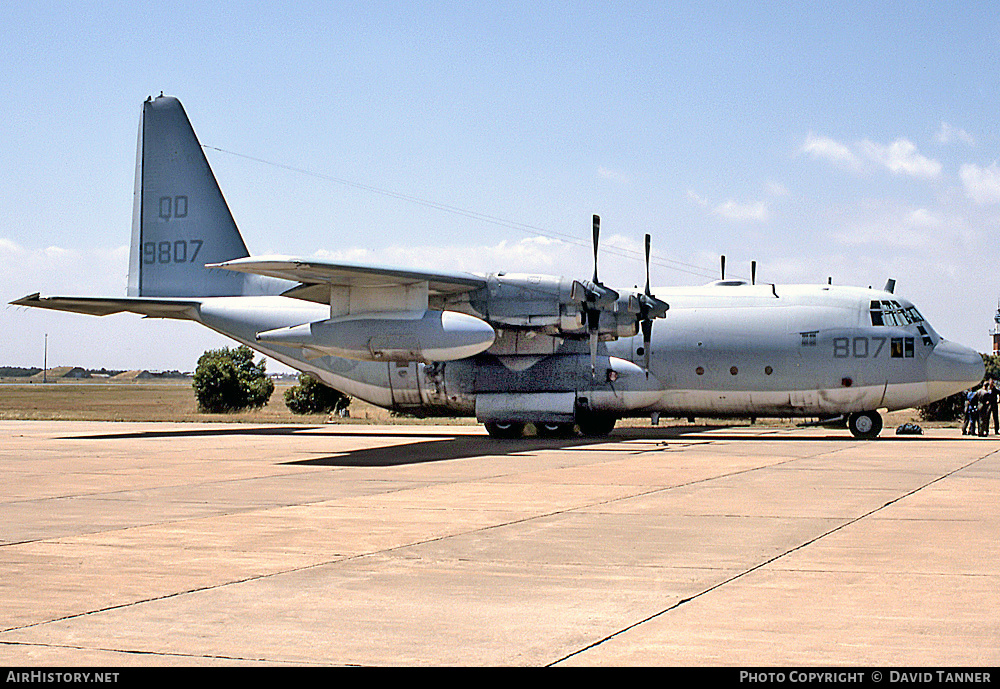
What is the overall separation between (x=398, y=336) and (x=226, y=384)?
36.4m

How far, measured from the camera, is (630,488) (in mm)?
14594

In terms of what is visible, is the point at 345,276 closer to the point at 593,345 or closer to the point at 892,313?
the point at 593,345

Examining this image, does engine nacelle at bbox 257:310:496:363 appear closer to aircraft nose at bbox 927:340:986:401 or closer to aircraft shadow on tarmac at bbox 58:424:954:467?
aircraft shadow on tarmac at bbox 58:424:954:467

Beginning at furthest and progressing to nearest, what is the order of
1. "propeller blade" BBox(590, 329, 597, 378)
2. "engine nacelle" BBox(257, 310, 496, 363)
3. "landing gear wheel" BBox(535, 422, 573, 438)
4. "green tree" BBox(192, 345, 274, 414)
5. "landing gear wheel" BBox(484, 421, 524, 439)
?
"green tree" BBox(192, 345, 274, 414) → "landing gear wheel" BBox(484, 421, 524, 439) → "landing gear wheel" BBox(535, 422, 573, 438) → "propeller blade" BBox(590, 329, 597, 378) → "engine nacelle" BBox(257, 310, 496, 363)

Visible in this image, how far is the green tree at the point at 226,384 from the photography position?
191 feet

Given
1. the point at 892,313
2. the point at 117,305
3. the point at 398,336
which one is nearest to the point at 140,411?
the point at 117,305

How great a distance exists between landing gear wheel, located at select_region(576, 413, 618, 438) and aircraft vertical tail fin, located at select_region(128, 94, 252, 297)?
11.8 metres

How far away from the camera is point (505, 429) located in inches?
1110

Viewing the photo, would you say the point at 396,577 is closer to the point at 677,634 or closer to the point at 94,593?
the point at 94,593

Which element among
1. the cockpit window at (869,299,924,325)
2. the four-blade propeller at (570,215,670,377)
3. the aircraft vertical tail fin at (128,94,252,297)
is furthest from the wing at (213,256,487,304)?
the cockpit window at (869,299,924,325)

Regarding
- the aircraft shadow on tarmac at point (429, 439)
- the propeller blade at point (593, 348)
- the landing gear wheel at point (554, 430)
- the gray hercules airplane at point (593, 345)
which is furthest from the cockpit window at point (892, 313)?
the landing gear wheel at point (554, 430)

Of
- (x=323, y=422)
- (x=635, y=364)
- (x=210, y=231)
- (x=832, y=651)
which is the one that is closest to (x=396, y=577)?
(x=832, y=651)

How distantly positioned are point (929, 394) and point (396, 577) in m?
21.7

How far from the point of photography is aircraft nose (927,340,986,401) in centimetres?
2612
